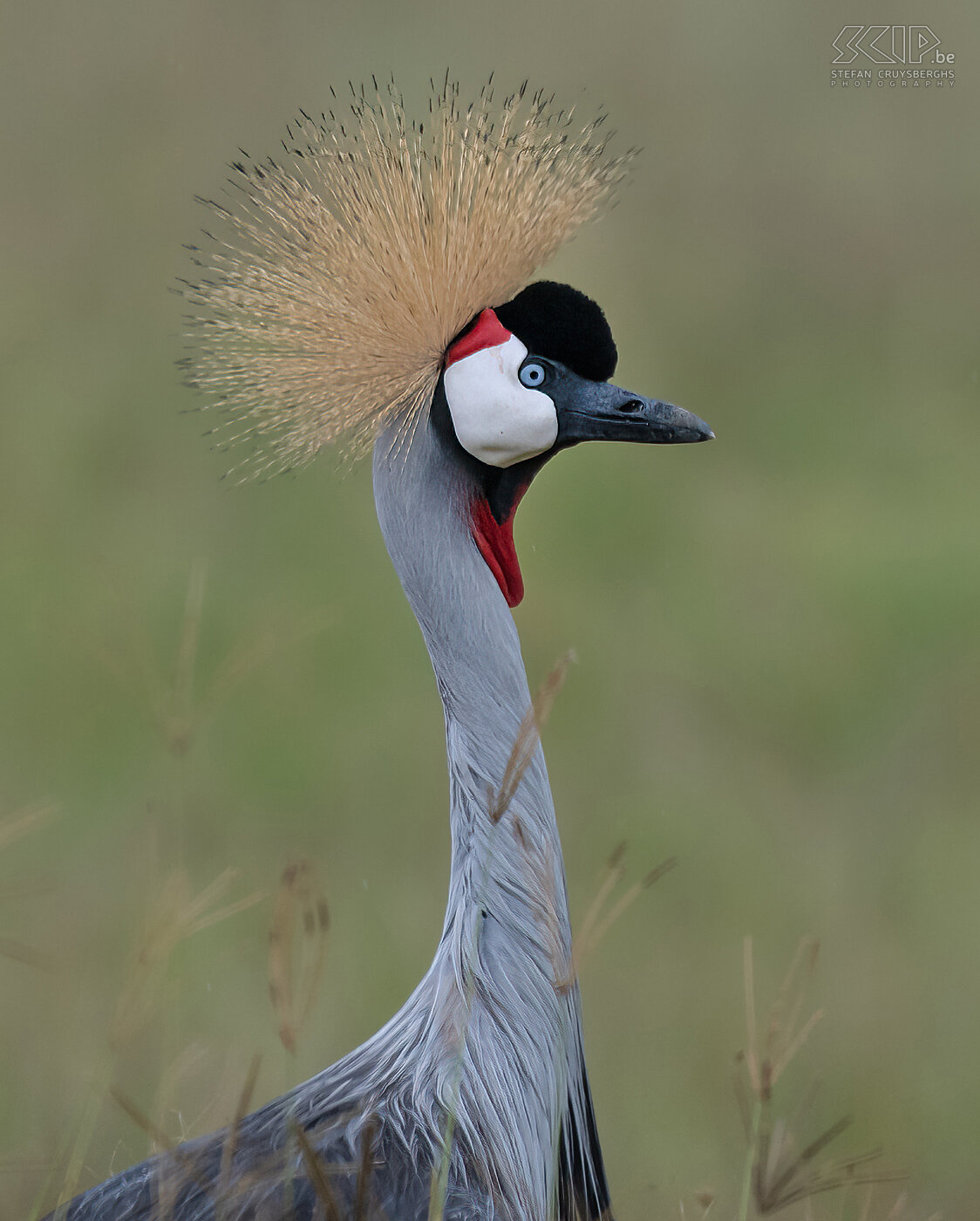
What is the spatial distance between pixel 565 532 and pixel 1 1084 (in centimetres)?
199

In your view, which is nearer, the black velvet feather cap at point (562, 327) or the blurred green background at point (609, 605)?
the black velvet feather cap at point (562, 327)

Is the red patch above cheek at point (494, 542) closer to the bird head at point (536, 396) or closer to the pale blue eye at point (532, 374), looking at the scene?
the bird head at point (536, 396)

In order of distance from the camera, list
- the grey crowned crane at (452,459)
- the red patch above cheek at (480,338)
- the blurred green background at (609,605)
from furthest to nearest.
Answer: the blurred green background at (609,605) < the red patch above cheek at (480,338) < the grey crowned crane at (452,459)

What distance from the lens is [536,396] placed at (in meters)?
1.31

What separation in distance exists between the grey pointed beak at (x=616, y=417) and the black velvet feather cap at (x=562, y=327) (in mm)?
25

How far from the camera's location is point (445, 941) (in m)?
1.29

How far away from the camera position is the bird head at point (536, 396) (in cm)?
130

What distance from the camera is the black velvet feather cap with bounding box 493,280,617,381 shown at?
52.0 inches

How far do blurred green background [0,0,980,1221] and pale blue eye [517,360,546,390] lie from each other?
41 centimetres

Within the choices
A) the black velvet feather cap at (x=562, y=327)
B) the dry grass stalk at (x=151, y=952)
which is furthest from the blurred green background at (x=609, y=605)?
the black velvet feather cap at (x=562, y=327)

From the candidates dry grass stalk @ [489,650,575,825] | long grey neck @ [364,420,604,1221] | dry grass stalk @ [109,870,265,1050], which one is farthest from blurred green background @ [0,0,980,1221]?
long grey neck @ [364,420,604,1221]

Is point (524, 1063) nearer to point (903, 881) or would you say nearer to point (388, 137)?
point (388, 137)

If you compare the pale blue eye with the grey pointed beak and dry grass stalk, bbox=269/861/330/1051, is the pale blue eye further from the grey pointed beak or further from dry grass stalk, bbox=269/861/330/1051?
dry grass stalk, bbox=269/861/330/1051

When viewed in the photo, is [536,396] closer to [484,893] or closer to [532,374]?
[532,374]
